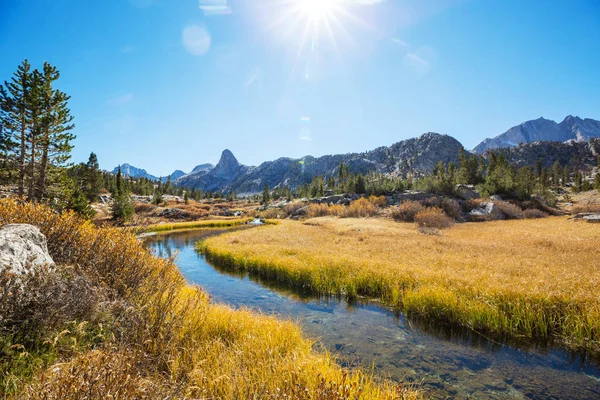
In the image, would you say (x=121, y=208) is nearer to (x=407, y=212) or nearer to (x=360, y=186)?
(x=407, y=212)

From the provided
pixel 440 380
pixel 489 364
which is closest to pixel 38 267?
pixel 440 380

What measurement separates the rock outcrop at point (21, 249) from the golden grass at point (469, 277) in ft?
37.8

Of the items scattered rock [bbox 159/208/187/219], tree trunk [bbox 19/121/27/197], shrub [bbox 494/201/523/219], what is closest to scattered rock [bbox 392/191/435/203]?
shrub [bbox 494/201/523/219]

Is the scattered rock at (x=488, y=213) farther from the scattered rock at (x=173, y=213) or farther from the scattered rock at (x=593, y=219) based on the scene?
the scattered rock at (x=173, y=213)

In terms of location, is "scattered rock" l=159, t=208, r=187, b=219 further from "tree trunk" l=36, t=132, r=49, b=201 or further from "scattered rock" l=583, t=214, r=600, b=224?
→ "scattered rock" l=583, t=214, r=600, b=224

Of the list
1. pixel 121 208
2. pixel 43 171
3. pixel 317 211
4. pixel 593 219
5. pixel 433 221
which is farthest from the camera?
pixel 317 211

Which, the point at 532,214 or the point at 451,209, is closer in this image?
the point at 451,209

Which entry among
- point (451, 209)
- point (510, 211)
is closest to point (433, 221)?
point (451, 209)

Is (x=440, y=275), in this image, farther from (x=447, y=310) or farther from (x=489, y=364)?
(x=489, y=364)

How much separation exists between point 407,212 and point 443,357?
37.9 meters

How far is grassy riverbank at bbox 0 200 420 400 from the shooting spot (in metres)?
3.25

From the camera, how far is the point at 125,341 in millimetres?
4633

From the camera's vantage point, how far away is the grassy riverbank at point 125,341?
3.25 metres

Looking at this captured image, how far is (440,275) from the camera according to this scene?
41.1ft
